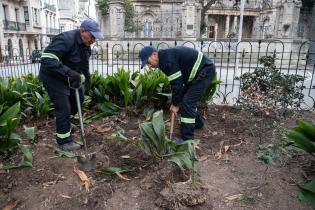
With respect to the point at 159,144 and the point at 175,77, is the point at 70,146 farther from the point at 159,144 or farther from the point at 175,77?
the point at 175,77

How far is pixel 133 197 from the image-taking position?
2.94m

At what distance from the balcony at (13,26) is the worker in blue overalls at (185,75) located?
28.8 m

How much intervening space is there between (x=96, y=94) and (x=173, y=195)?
10.2 ft

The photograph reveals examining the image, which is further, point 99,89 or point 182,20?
point 182,20

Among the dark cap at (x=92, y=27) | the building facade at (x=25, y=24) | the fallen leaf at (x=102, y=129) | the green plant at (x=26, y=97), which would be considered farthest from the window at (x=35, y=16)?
the dark cap at (x=92, y=27)

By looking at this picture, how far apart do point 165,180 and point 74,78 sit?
1.70 m

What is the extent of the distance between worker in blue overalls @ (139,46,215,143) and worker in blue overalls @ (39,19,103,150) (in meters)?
0.85

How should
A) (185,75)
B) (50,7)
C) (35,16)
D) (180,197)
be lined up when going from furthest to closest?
(50,7), (35,16), (185,75), (180,197)

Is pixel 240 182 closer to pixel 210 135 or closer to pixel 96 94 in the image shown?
pixel 210 135

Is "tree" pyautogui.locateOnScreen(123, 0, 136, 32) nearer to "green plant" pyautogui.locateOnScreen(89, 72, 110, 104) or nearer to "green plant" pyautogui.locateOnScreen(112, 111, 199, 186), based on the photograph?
"green plant" pyautogui.locateOnScreen(89, 72, 110, 104)

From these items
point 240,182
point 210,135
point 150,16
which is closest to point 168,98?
point 210,135

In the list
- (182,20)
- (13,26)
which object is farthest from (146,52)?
(13,26)

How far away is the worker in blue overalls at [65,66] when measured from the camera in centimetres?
359

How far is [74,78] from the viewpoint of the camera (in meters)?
3.64
